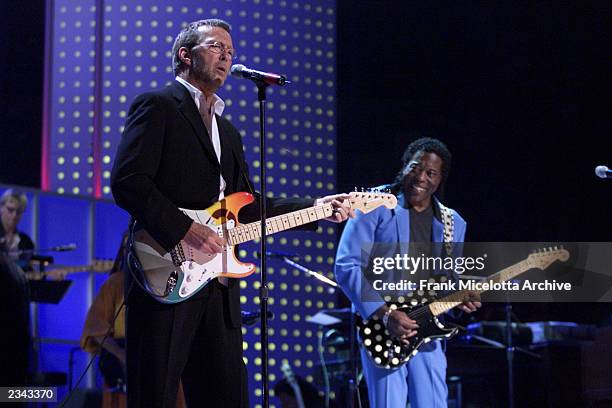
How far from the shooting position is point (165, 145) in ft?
11.8

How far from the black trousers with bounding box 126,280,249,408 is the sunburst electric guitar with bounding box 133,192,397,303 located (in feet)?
0.15

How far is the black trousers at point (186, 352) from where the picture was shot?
11.2 feet

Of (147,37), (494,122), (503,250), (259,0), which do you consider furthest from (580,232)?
(147,37)

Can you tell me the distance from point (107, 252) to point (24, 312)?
224 centimetres

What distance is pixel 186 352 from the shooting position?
11.4ft

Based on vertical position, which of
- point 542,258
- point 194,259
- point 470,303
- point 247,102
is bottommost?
point 470,303

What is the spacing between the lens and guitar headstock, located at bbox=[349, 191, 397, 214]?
4133 mm

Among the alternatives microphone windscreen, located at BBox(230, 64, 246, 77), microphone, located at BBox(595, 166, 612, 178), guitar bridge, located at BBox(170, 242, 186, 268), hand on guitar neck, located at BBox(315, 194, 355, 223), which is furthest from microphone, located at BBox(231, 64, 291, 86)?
microphone, located at BBox(595, 166, 612, 178)

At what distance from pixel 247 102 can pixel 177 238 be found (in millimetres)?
4718

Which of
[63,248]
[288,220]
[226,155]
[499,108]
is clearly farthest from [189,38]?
[499,108]

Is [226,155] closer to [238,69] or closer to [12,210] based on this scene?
[238,69]

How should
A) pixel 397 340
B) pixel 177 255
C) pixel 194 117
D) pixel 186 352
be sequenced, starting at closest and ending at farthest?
pixel 186 352 → pixel 177 255 → pixel 194 117 → pixel 397 340

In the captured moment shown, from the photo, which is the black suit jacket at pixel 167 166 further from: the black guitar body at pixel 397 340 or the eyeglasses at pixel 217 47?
the black guitar body at pixel 397 340

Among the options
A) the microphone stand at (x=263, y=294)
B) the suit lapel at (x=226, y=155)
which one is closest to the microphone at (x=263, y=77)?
the microphone stand at (x=263, y=294)
